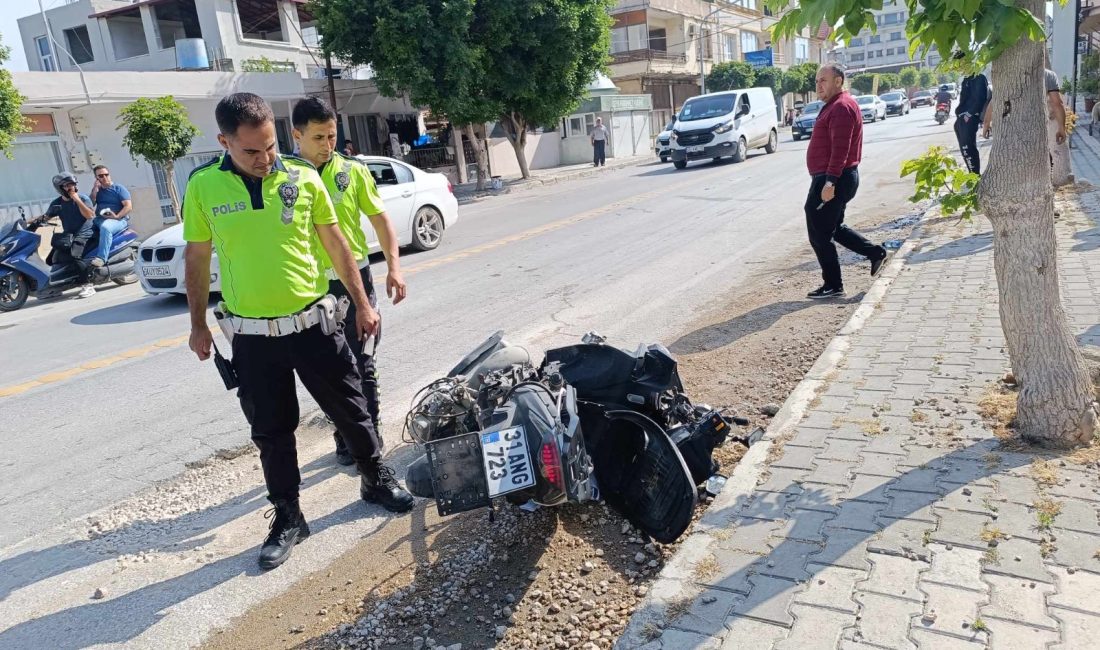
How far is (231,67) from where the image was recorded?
26000 mm

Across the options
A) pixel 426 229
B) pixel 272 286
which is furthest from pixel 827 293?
pixel 426 229

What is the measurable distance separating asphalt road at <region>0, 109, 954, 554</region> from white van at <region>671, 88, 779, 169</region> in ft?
27.8

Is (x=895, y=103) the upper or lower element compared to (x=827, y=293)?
upper

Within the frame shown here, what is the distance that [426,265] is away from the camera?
428 inches

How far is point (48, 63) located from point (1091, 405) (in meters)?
38.0

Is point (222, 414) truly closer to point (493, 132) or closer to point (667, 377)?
point (667, 377)

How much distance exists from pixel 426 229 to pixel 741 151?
1484 cm

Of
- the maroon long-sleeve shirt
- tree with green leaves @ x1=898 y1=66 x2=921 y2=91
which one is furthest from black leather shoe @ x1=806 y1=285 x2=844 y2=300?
tree with green leaves @ x1=898 y1=66 x2=921 y2=91

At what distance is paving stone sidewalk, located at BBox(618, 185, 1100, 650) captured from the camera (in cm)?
259

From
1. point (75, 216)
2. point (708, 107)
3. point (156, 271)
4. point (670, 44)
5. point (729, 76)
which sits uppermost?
point (670, 44)

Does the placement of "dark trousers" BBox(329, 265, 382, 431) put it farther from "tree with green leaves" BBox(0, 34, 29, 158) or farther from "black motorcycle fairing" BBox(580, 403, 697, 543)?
"tree with green leaves" BBox(0, 34, 29, 158)

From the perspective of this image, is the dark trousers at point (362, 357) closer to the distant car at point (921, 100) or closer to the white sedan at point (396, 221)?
the white sedan at point (396, 221)

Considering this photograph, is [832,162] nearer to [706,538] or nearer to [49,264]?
[706,538]

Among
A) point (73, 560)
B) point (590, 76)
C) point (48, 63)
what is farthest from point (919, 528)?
point (48, 63)
